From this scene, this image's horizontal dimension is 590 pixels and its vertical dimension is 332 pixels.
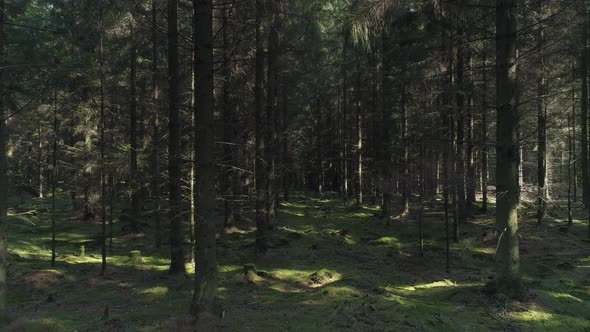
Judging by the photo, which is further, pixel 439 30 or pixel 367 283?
pixel 439 30

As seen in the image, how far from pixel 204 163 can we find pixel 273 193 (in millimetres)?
12677

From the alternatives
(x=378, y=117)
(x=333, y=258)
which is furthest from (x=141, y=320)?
(x=378, y=117)

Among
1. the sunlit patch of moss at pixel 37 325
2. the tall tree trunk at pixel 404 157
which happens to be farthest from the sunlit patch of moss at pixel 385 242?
the sunlit patch of moss at pixel 37 325

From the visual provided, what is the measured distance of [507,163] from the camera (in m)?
8.34

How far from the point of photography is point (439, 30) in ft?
61.8

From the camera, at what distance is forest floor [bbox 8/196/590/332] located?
7.84 m

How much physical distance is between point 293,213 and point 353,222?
17.6 feet

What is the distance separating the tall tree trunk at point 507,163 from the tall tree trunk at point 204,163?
6.20 m

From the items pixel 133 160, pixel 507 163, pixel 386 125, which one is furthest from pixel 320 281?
pixel 386 125

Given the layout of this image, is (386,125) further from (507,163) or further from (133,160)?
(507,163)

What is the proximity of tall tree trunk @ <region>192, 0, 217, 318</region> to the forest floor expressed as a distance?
80 cm

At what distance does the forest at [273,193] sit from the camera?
7.96 metres

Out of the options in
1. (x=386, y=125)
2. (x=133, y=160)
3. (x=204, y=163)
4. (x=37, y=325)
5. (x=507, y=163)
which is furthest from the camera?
(x=386, y=125)

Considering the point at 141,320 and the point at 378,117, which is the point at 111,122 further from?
the point at 141,320
